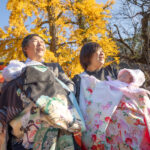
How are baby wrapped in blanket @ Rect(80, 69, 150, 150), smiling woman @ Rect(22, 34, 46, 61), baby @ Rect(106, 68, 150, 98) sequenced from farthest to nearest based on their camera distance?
smiling woman @ Rect(22, 34, 46, 61)
baby @ Rect(106, 68, 150, 98)
baby wrapped in blanket @ Rect(80, 69, 150, 150)

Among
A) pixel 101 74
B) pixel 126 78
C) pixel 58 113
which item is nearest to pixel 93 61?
pixel 101 74

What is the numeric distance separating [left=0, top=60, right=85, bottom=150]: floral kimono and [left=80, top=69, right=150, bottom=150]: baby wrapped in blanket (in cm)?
25

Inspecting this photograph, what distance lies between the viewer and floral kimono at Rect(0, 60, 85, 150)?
117 cm

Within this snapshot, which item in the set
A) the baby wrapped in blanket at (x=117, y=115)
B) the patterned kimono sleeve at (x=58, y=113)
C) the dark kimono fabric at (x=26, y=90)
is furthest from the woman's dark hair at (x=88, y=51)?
the patterned kimono sleeve at (x=58, y=113)

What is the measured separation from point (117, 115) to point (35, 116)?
0.76 m

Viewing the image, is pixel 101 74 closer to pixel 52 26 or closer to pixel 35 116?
pixel 35 116

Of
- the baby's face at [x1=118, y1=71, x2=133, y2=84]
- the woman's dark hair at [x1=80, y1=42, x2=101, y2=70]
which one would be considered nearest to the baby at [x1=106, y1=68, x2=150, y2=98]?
the baby's face at [x1=118, y1=71, x2=133, y2=84]

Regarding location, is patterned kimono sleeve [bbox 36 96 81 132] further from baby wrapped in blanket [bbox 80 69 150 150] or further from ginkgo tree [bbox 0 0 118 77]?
ginkgo tree [bbox 0 0 118 77]

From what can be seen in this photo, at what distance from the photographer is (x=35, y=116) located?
1.20m

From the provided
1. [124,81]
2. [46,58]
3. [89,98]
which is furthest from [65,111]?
[46,58]

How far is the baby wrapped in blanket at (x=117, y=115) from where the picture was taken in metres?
1.37

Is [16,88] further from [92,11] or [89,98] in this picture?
[92,11]

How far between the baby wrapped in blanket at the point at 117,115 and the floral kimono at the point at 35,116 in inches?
9.7

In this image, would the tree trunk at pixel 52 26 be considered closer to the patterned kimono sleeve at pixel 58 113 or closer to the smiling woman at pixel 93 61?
the smiling woman at pixel 93 61
